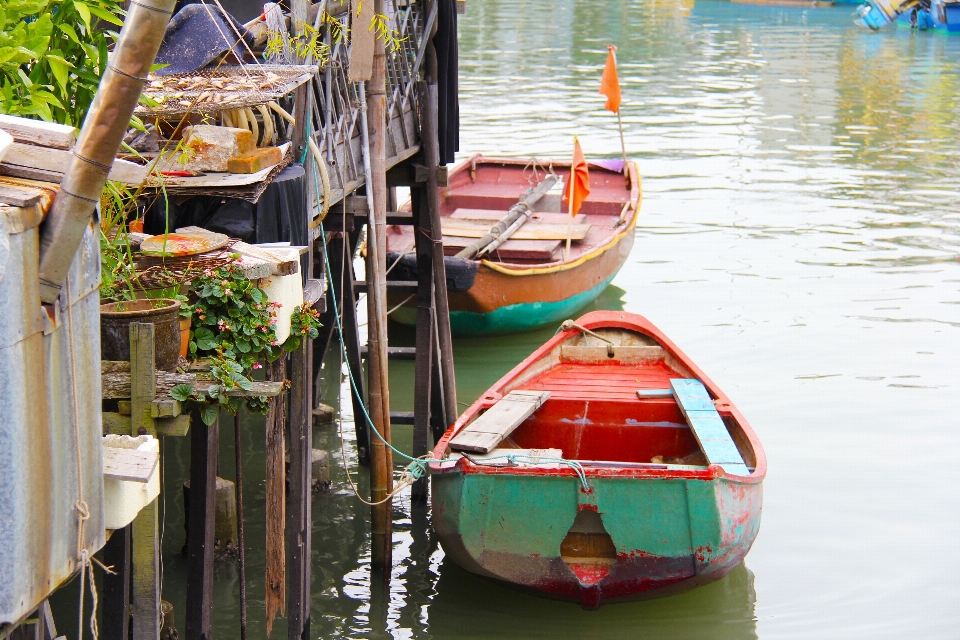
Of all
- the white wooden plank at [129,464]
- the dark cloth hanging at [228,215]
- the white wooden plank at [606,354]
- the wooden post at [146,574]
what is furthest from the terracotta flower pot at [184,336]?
the white wooden plank at [606,354]

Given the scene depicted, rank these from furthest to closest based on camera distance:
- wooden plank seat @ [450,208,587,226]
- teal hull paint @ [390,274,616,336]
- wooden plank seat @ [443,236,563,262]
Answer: wooden plank seat @ [450,208,587,226], wooden plank seat @ [443,236,563,262], teal hull paint @ [390,274,616,336]

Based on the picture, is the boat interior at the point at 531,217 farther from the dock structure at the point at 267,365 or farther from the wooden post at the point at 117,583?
the wooden post at the point at 117,583

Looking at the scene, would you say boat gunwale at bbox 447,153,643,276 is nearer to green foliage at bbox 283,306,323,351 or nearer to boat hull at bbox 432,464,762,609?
boat hull at bbox 432,464,762,609

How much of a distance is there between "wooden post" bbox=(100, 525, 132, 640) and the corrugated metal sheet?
2.95ft

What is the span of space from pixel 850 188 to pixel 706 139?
4381 mm

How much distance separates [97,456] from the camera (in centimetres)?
382

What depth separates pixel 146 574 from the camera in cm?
486

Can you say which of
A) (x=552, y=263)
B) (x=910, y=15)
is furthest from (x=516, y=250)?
(x=910, y=15)

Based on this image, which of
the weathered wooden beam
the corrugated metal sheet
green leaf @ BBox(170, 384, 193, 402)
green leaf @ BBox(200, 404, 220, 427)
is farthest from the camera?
green leaf @ BBox(200, 404, 220, 427)

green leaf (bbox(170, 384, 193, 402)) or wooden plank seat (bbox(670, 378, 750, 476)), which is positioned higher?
green leaf (bbox(170, 384, 193, 402))

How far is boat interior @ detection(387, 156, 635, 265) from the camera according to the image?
13508 millimetres

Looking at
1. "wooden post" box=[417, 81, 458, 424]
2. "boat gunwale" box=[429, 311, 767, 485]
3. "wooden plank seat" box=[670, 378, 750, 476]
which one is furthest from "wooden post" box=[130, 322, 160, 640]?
"wooden post" box=[417, 81, 458, 424]

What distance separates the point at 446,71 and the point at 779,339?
6189 millimetres

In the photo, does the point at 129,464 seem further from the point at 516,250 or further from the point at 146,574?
the point at 516,250
